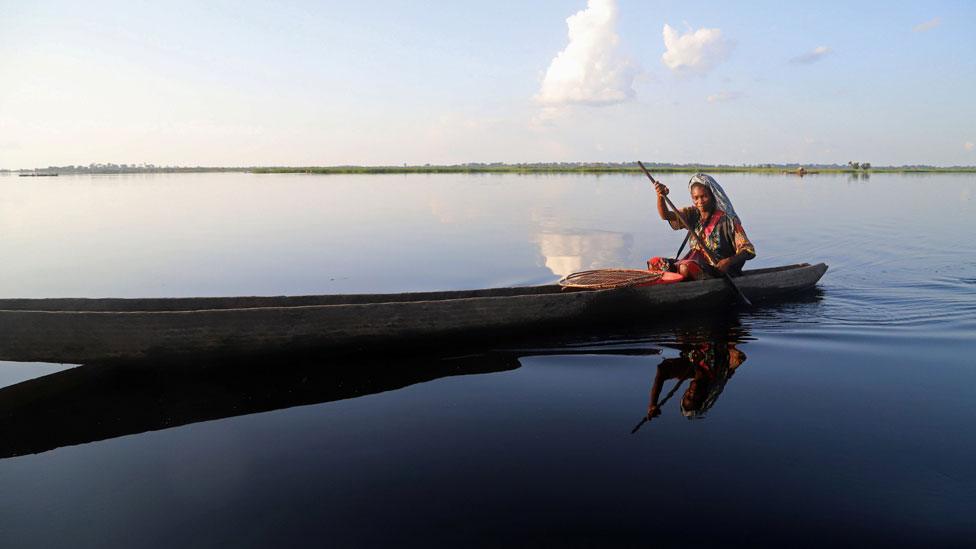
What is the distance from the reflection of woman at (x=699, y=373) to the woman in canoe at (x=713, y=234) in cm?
132

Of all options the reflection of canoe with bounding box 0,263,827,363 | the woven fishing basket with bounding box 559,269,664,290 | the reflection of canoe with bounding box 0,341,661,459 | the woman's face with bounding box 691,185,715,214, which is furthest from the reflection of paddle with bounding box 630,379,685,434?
the woman's face with bounding box 691,185,715,214

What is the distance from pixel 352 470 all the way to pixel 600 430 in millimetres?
1580

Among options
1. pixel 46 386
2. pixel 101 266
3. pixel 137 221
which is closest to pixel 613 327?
pixel 46 386

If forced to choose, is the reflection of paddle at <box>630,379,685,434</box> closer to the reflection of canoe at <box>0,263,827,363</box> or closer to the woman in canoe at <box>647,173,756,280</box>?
the reflection of canoe at <box>0,263,827,363</box>

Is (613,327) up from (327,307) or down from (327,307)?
down

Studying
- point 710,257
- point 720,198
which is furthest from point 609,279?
point 720,198

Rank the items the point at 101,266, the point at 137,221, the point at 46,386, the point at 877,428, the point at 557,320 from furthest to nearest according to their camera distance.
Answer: the point at 137,221
the point at 101,266
the point at 557,320
the point at 46,386
the point at 877,428

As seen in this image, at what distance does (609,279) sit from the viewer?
624cm

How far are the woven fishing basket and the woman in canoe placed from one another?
397 mm

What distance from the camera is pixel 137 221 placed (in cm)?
1762

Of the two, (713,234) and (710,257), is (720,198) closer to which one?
(713,234)

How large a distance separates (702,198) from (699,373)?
259 centimetres

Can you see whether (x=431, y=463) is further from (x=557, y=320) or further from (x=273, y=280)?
(x=273, y=280)

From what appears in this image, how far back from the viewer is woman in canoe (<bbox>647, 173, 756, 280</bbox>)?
21.0 ft
